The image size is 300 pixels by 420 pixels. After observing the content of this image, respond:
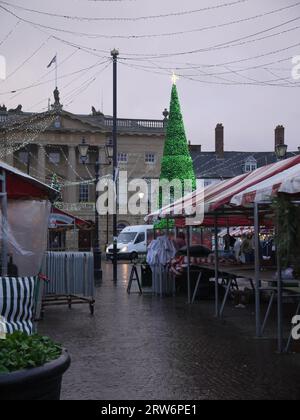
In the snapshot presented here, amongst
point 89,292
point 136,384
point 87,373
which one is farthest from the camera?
point 89,292

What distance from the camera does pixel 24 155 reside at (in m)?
63.3

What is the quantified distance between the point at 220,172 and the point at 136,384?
203 ft

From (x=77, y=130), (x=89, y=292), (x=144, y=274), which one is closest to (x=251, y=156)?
(x=77, y=130)

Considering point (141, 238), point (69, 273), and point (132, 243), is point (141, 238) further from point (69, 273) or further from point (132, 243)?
point (69, 273)

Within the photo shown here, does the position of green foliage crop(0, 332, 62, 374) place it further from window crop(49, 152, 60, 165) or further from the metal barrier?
window crop(49, 152, 60, 165)

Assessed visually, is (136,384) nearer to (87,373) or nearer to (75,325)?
(87,373)

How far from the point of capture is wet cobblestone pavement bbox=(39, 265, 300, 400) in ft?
21.7

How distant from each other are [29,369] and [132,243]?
38.7 metres

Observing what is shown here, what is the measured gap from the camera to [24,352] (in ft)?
15.1

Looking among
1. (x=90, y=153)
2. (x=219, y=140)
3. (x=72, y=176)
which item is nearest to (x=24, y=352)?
(x=72, y=176)

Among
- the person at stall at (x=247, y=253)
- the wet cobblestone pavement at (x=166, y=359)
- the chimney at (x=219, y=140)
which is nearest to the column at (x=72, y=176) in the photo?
the chimney at (x=219, y=140)

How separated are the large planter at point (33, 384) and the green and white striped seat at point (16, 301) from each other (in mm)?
2239

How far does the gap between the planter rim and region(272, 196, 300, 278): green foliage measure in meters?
3.89

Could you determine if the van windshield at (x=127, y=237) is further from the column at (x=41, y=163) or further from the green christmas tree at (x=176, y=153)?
the column at (x=41, y=163)
